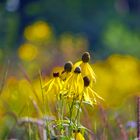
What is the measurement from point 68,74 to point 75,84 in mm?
56

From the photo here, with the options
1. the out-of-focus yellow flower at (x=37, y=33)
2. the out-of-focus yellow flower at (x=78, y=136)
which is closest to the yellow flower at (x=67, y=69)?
the out-of-focus yellow flower at (x=78, y=136)

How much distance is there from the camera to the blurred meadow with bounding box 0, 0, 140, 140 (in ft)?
5.80

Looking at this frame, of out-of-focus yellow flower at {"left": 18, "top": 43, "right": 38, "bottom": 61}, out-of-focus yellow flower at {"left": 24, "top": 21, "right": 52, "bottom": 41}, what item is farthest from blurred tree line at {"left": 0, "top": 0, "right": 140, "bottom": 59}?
out-of-focus yellow flower at {"left": 18, "top": 43, "right": 38, "bottom": 61}

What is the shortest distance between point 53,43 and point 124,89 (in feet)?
11.2

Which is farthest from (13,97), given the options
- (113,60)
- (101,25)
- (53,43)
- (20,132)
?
(101,25)

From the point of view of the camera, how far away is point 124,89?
18.1ft

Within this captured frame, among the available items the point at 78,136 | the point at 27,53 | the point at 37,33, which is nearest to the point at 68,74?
the point at 78,136

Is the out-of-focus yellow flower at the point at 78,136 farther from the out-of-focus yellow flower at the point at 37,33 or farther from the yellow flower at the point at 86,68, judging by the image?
the out-of-focus yellow flower at the point at 37,33

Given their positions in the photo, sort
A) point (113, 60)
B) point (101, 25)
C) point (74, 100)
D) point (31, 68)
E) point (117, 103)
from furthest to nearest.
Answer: point (101, 25) < point (31, 68) < point (113, 60) < point (117, 103) < point (74, 100)

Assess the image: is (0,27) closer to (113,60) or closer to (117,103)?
(113,60)

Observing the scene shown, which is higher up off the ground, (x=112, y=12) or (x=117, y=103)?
(x=112, y=12)

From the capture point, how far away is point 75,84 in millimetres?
1646

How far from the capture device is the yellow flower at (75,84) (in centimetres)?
165

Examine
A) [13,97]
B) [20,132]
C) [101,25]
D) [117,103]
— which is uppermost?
[101,25]
